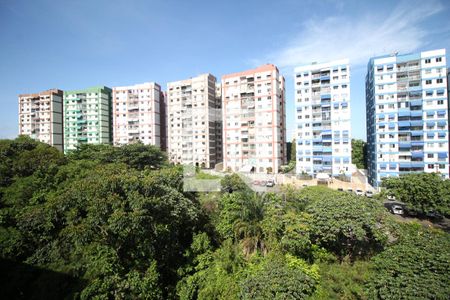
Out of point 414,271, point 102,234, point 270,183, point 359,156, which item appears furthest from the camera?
point 359,156

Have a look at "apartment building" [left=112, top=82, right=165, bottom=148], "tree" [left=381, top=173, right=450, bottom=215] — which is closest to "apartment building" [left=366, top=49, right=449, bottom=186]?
"tree" [left=381, top=173, right=450, bottom=215]

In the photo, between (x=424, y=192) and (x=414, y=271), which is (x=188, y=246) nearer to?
(x=414, y=271)

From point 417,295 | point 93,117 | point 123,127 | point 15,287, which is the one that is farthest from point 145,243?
point 93,117

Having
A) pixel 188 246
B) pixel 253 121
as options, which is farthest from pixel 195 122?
pixel 188 246

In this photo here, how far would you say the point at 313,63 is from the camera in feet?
131

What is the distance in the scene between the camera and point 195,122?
48438 mm

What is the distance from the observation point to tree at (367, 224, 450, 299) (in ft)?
23.7

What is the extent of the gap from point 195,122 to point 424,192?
124ft

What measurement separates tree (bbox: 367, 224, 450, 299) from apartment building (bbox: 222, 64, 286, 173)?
31500 mm

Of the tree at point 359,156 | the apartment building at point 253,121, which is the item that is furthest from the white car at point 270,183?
the tree at point 359,156

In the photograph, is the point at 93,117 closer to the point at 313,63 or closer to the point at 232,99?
the point at 232,99

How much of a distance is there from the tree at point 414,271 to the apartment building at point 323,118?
29414mm

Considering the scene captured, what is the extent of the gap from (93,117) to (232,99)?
3464 cm

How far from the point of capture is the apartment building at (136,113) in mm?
52344
